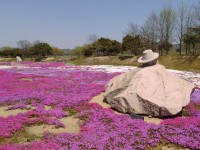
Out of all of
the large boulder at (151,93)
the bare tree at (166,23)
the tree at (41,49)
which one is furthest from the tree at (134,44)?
the large boulder at (151,93)

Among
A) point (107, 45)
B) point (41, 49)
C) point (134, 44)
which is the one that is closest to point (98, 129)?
point (134, 44)

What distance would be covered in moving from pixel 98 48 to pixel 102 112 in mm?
82963

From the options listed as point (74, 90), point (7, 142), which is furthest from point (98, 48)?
point (7, 142)

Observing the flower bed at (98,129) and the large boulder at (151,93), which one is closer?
the flower bed at (98,129)

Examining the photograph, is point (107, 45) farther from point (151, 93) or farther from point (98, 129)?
point (98, 129)

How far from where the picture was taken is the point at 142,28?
86.5 metres

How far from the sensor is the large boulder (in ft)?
47.1

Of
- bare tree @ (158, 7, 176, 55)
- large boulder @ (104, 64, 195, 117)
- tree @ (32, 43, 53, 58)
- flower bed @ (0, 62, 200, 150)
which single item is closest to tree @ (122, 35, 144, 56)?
bare tree @ (158, 7, 176, 55)

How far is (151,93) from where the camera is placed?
1472cm

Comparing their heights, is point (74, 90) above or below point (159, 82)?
below

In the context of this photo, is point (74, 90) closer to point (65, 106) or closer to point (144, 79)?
point (65, 106)

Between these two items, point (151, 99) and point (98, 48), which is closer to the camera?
point (151, 99)

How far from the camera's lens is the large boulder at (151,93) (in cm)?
1437

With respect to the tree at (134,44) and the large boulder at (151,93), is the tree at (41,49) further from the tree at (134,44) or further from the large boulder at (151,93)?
the large boulder at (151,93)
